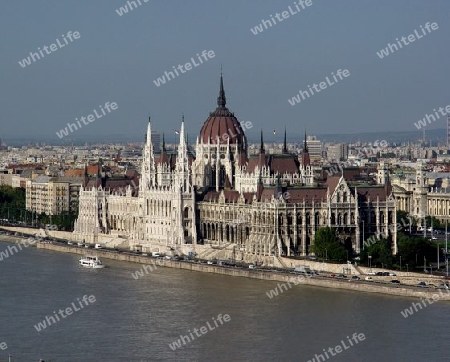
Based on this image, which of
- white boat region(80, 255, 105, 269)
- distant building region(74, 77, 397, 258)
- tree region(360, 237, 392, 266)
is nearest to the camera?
tree region(360, 237, 392, 266)

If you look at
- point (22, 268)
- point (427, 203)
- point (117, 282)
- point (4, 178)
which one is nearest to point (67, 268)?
point (22, 268)

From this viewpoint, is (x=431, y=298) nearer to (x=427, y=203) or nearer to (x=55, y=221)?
(x=427, y=203)

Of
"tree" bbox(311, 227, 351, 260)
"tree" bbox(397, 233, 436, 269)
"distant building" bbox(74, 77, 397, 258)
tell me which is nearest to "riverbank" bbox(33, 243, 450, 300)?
"distant building" bbox(74, 77, 397, 258)

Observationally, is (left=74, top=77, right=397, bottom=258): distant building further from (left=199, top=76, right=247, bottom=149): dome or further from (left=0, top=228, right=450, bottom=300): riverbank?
(left=0, top=228, right=450, bottom=300): riverbank

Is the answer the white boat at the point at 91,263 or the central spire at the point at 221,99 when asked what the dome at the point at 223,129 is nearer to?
the central spire at the point at 221,99

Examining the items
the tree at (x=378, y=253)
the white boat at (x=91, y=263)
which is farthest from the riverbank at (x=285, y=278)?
the tree at (x=378, y=253)

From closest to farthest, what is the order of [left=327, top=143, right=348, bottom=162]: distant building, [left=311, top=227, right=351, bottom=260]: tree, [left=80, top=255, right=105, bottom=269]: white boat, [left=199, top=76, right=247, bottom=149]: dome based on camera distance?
[left=311, top=227, right=351, bottom=260]: tree → [left=80, top=255, right=105, bottom=269]: white boat → [left=199, top=76, right=247, bottom=149]: dome → [left=327, top=143, right=348, bottom=162]: distant building
